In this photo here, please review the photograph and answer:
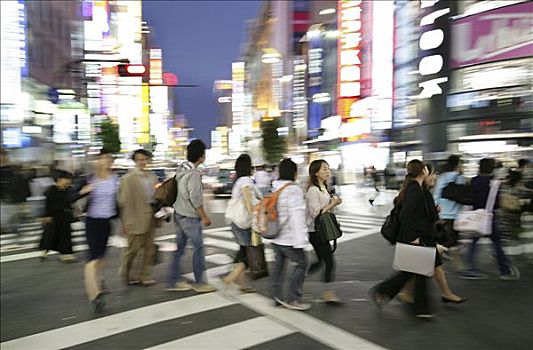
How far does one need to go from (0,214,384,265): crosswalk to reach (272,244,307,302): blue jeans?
9.41 ft

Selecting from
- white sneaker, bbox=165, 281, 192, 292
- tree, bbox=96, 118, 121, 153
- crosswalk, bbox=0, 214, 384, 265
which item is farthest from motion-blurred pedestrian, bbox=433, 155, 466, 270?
tree, bbox=96, 118, 121, 153

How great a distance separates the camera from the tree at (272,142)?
53.8 m

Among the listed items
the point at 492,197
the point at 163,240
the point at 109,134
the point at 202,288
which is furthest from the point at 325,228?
the point at 109,134

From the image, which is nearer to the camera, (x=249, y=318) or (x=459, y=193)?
(x=249, y=318)

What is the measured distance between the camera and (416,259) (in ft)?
17.2

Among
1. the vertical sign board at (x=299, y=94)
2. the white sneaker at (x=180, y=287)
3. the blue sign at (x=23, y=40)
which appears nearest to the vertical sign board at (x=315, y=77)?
the vertical sign board at (x=299, y=94)

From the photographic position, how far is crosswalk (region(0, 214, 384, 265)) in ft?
32.1

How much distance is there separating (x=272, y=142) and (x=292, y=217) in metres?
49.2

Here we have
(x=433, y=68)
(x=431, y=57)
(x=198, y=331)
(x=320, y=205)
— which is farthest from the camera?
(x=431, y=57)

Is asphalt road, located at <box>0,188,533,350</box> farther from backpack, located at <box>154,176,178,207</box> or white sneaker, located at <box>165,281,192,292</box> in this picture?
backpack, located at <box>154,176,178,207</box>

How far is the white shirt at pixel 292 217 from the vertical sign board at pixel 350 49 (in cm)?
4075

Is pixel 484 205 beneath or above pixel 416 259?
above

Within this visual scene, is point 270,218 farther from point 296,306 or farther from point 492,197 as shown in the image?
point 492,197

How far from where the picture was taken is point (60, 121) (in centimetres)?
4306
